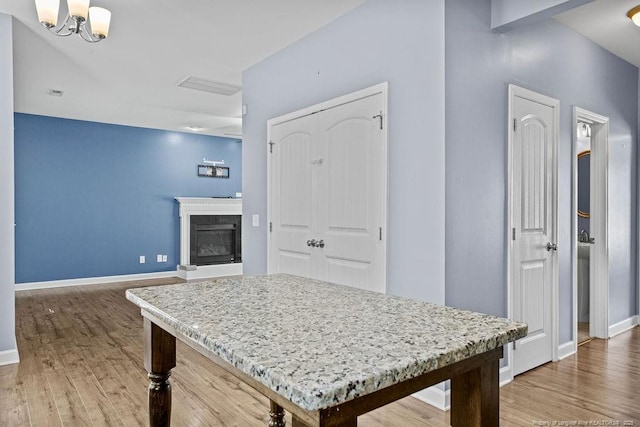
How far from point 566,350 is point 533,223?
3.61 ft

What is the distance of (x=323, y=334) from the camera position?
940 mm

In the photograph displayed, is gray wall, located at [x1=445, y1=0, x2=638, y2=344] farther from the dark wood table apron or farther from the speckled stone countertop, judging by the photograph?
the dark wood table apron

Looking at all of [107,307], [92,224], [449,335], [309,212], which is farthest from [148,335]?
[92,224]

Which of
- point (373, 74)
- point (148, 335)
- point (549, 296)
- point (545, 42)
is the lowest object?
point (549, 296)

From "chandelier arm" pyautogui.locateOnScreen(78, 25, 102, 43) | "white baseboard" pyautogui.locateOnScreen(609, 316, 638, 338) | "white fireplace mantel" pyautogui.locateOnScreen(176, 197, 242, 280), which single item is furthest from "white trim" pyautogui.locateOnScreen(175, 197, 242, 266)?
"white baseboard" pyautogui.locateOnScreen(609, 316, 638, 338)

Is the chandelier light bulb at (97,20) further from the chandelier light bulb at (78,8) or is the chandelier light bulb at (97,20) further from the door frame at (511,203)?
the door frame at (511,203)

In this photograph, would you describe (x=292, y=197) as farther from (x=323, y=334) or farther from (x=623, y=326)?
(x=623, y=326)

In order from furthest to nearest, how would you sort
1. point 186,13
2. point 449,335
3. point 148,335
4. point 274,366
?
1. point 186,13
2. point 148,335
3. point 449,335
4. point 274,366

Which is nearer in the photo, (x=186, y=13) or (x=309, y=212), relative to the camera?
(x=186, y=13)

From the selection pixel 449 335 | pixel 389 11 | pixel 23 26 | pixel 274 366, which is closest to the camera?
pixel 274 366

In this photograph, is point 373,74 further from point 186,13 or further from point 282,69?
point 186,13

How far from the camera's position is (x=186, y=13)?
308 centimetres

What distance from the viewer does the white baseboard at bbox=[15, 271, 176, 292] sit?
6156mm

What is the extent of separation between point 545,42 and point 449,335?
9.87ft
